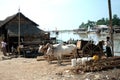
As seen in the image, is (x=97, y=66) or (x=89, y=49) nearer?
(x=97, y=66)

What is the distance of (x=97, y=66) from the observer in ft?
→ 54.9

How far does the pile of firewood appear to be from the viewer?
1655 cm

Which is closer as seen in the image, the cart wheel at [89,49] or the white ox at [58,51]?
the white ox at [58,51]

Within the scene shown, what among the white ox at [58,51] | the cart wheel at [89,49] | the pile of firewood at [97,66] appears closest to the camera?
the pile of firewood at [97,66]

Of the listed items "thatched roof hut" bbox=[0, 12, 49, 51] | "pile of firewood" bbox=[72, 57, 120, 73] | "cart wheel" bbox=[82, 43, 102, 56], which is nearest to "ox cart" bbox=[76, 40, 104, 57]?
"cart wheel" bbox=[82, 43, 102, 56]

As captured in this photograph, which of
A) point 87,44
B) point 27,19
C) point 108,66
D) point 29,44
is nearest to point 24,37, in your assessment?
point 29,44

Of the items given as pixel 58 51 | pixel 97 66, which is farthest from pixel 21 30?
pixel 97 66

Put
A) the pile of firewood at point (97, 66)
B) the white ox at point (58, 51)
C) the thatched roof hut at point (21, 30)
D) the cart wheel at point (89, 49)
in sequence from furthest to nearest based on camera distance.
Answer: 1. the thatched roof hut at point (21, 30)
2. the cart wheel at point (89, 49)
3. the white ox at point (58, 51)
4. the pile of firewood at point (97, 66)

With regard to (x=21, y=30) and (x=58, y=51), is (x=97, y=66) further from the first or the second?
(x=21, y=30)

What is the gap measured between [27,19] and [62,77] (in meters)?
21.0

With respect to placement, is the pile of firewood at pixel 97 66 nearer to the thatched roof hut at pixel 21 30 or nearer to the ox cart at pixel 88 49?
the ox cart at pixel 88 49

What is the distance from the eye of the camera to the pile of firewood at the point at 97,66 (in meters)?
16.5

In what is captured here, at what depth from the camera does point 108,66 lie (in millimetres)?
16953

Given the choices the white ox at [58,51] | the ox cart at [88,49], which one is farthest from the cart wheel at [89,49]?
the white ox at [58,51]
